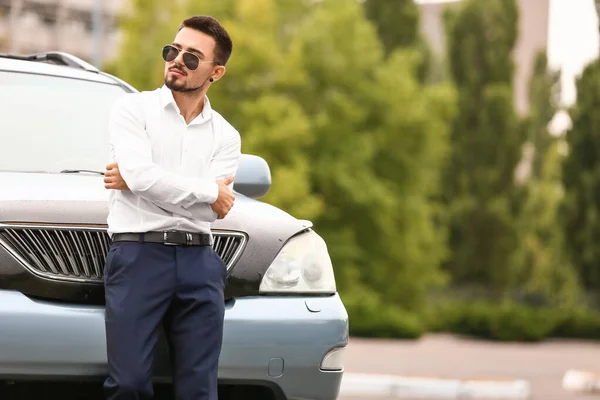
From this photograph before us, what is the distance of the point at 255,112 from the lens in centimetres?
3522

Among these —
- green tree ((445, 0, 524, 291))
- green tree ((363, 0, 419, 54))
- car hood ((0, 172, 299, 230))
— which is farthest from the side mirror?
green tree ((445, 0, 524, 291))

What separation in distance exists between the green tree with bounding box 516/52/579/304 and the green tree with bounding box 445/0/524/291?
794mm

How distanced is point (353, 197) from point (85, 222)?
1330 inches

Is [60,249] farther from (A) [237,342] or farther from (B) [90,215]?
(A) [237,342]

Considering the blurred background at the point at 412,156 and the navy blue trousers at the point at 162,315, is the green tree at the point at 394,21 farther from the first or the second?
the navy blue trousers at the point at 162,315

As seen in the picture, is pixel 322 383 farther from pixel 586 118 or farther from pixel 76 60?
pixel 586 118

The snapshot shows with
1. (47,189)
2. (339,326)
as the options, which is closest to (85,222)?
(47,189)

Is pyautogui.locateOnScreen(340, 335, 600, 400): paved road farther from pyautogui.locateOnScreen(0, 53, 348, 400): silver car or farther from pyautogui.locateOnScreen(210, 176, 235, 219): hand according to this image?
pyautogui.locateOnScreen(210, 176, 235, 219): hand

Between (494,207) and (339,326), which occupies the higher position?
(339,326)

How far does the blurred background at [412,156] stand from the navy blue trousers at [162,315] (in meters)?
17.4

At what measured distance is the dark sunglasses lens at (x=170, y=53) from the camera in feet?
14.0

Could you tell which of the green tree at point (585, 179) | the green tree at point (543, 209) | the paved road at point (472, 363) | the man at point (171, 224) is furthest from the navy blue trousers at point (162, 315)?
the green tree at point (543, 209)

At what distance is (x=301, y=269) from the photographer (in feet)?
15.5

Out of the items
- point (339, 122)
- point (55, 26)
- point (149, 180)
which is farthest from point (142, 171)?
point (55, 26)
